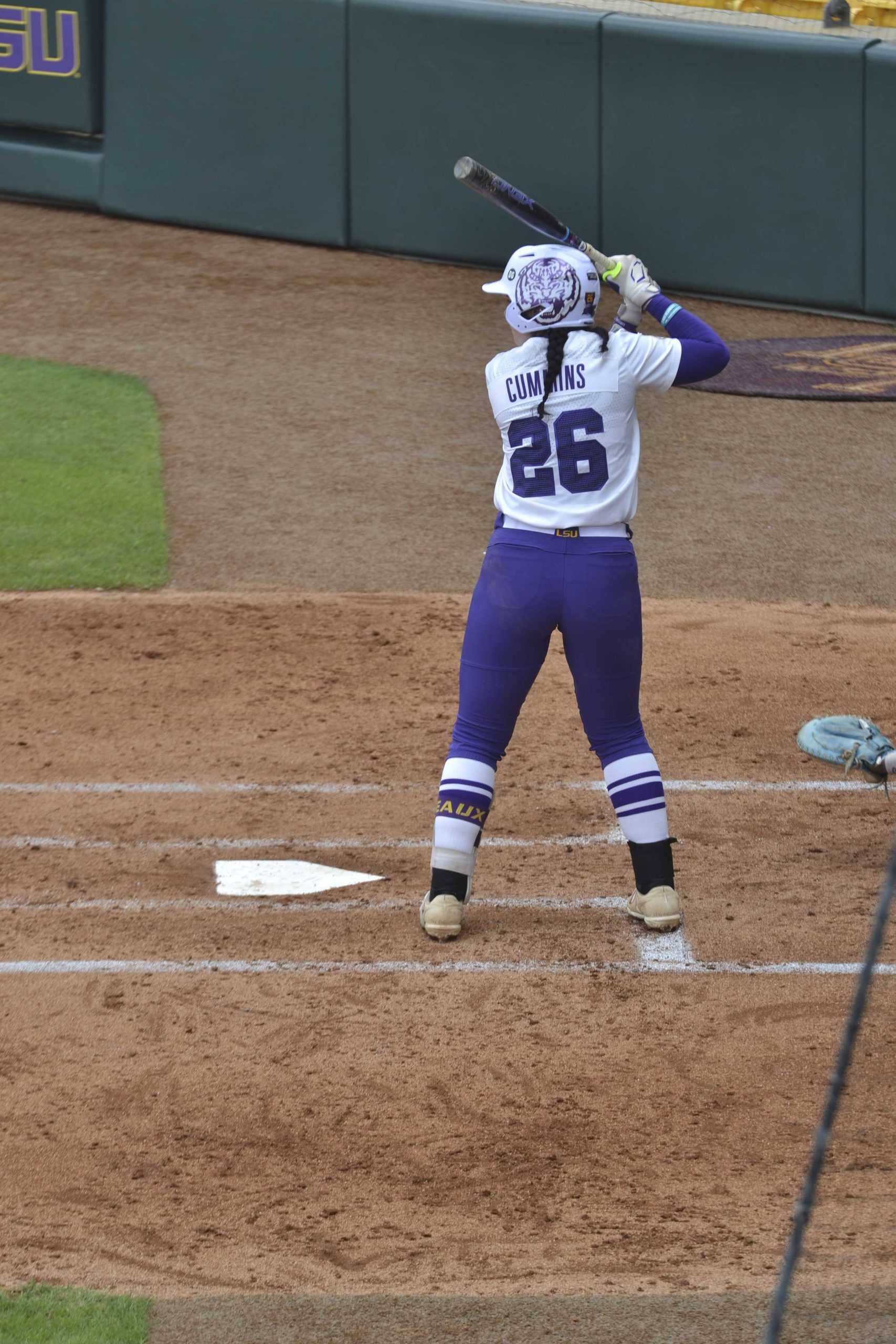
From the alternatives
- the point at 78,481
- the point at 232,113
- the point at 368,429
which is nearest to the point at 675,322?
the point at 78,481

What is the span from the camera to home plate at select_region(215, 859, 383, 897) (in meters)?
5.48

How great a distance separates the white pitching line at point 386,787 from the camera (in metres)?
6.29

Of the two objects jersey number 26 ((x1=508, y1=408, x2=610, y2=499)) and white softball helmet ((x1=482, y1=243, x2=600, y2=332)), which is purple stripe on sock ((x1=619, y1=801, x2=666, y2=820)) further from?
white softball helmet ((x1=482, y1=243, x2=600, y2=332))

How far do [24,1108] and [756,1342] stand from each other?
6.56 feet

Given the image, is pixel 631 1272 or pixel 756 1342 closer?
pixel 756 1342

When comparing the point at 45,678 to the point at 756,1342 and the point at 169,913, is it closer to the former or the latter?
the point at 169,913

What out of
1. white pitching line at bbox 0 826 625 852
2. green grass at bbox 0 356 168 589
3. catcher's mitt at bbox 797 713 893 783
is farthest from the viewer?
green grass at bbox 0 356 168 589

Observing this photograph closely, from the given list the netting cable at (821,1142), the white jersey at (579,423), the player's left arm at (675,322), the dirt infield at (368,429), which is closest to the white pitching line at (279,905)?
the white jersey at (579,423)

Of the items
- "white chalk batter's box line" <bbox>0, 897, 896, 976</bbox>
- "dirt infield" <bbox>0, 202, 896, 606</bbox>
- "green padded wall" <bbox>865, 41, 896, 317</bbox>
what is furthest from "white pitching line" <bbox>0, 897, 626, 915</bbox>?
"green padded wall" <bbox>865, 41, 896, 317</bbox>

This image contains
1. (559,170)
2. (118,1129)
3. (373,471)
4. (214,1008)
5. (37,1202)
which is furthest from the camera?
(559,170)

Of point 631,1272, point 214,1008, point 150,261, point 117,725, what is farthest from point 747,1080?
point 150,261

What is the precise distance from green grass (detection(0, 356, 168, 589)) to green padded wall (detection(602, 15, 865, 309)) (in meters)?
4.30

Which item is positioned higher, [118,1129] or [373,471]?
[373,471]

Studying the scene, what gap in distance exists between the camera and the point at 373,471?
10000mm
